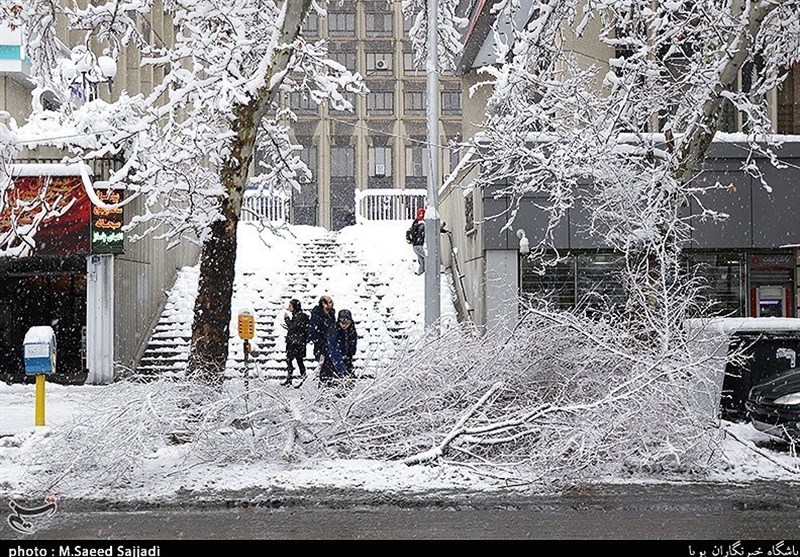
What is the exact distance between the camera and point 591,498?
880 cm

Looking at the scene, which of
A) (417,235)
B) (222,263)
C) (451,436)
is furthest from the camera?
(417,235)

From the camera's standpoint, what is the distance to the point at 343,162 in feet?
186

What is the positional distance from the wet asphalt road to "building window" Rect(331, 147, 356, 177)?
48.5 metres

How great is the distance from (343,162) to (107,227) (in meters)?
38.3

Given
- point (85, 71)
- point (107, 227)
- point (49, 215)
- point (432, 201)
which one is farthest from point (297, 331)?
point (85, 71)

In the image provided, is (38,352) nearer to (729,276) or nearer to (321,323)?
(321,323)

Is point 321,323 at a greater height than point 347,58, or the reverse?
point 347,58

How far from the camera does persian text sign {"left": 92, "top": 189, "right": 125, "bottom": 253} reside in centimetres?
1884

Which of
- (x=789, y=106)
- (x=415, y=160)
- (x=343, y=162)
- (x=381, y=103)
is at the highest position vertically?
(x=381, y=103)

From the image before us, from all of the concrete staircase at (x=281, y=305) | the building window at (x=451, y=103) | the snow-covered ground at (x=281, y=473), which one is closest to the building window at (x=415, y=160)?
the building window at (x=451, y=103)

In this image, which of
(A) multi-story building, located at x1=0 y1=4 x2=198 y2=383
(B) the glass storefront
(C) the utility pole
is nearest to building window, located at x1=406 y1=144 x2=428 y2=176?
(A) multi-story building, located at x1=0 y1=4 x2=198 y2=383

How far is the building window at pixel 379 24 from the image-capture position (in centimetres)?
5669

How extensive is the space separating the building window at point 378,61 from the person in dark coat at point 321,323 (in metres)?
39.7

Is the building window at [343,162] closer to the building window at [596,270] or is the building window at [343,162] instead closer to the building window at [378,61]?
the building window at [378,61]
